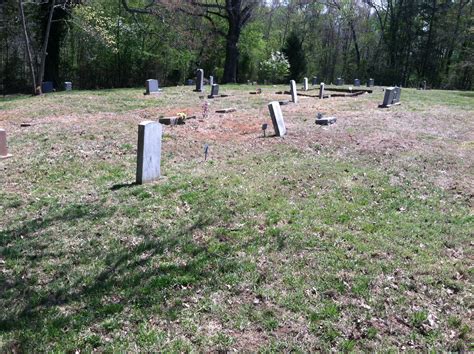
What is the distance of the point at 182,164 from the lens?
31.6 ft

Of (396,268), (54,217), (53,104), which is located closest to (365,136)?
(396,268)

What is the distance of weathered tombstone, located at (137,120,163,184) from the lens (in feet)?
26.1

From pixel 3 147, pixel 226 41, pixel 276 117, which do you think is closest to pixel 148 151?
pixel 3 147

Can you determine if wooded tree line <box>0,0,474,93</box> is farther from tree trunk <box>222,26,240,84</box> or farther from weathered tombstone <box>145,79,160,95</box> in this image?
weathered tombstone <box>145,79,160,95</box>

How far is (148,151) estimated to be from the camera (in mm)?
8156

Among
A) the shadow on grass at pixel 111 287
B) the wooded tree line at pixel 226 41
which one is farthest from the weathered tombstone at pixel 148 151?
the wooded tree line at pixel 226 41

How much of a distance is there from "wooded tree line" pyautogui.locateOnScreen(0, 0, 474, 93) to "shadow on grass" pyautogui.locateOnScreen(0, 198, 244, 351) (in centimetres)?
1810

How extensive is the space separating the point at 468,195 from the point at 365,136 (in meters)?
4.53

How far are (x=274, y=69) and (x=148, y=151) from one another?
110 ft

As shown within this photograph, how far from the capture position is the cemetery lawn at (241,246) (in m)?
4.14

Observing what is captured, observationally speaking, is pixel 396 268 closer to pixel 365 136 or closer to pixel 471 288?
pixel 471 288

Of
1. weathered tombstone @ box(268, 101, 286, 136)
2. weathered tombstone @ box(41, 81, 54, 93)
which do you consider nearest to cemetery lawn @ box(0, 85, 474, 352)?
weathered tombstone @ box(268, 101, 286, 136)

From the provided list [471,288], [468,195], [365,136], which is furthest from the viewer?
[365,136]

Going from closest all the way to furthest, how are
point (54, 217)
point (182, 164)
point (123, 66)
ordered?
1. point (54, 217)
2. point (182, 164)
3. point (123, 66)
